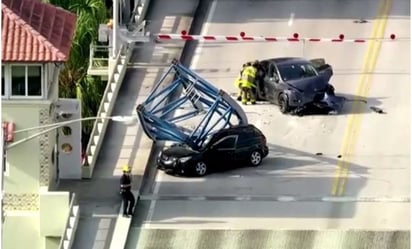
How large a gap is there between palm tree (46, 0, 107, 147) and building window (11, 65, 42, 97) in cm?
1187

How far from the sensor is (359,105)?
184ft

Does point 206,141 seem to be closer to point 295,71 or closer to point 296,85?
point 296,85

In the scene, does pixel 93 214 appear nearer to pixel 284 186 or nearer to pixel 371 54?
pixel 284 186

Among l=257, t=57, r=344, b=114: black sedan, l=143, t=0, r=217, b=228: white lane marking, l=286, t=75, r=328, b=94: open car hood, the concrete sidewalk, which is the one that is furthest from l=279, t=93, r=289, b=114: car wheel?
l=143, t=0, r=217, b=228: white lane marking

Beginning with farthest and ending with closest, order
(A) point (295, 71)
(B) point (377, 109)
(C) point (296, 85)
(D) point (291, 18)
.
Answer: (D) point (291, 18), (B) point (377, 109), (A) point (295, 71), (C) point (296, 85)

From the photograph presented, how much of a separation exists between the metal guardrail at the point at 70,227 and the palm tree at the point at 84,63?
11866 millimetres

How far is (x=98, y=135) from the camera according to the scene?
5328cm

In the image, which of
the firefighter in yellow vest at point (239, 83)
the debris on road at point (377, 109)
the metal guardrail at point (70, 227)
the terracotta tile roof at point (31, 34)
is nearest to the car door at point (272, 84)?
the firefighter in yellow vest at point (239, 83)

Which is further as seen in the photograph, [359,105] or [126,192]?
[359,105]

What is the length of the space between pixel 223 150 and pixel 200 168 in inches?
31.4

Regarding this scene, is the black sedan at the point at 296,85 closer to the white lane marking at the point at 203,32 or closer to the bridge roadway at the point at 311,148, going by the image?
the bridge roadway at the point at 311,148

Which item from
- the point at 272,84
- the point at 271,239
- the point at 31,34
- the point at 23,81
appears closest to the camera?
the point at 271,239

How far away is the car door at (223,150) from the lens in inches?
1996

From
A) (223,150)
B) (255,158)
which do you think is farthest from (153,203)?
(255,158)
